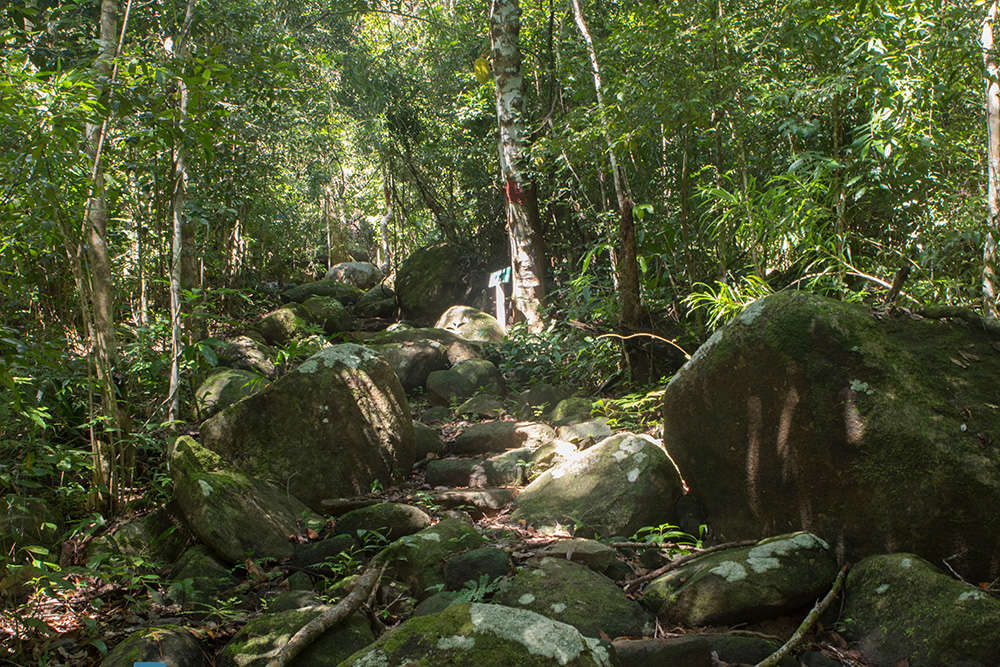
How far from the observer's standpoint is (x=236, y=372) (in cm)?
654

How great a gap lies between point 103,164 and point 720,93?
487cm

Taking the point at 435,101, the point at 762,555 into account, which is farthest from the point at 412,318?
the point at 762,555

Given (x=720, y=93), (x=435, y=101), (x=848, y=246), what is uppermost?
(x=435, y=101)

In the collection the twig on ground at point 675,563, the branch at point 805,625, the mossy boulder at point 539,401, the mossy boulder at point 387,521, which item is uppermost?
the mossy boulder at point 387,521

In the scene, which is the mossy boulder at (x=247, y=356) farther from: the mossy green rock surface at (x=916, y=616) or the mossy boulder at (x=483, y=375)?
the mossy green rock surface at (x=916, y=616)

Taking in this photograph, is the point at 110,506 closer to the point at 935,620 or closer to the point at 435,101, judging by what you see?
the point at 935,620

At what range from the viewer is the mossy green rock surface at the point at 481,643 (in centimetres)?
185

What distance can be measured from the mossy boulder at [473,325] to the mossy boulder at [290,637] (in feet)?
21.1

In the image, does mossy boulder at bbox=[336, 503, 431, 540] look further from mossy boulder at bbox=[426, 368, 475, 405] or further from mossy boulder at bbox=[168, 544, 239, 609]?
mossy boulder at bbox=[426, 368, 475, 405]

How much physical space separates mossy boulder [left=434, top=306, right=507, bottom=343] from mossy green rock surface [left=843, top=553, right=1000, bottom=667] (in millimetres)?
6606

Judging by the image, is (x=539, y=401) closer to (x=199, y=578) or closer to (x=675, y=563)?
(x=675, y=563)

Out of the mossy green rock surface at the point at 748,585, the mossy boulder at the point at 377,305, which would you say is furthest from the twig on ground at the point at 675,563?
the mossy boulder at the point at 377,305

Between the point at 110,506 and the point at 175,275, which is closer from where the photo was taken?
the point at 110,506

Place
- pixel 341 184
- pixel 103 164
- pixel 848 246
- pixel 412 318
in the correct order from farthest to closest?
pixel 341 184 < pixel 412 318 < pixel 848 246 < pixel 103 164
